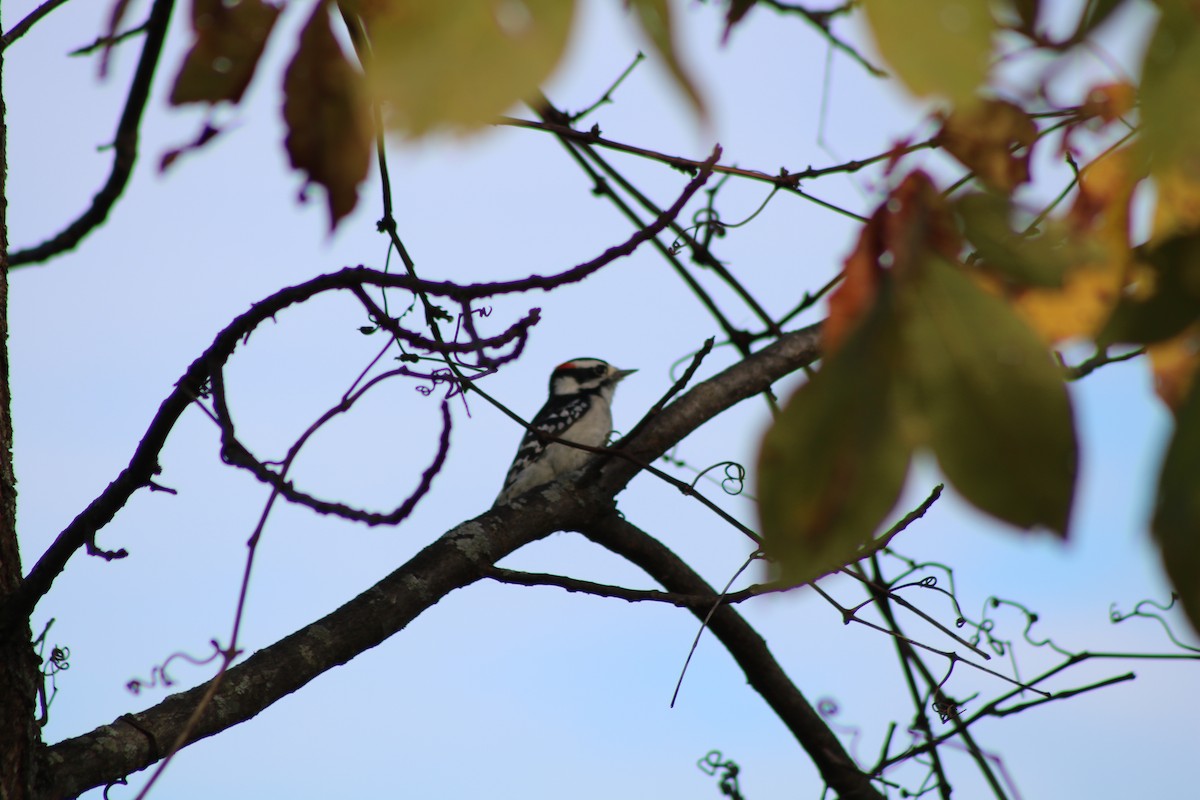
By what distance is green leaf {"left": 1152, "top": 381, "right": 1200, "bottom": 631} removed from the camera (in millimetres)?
725

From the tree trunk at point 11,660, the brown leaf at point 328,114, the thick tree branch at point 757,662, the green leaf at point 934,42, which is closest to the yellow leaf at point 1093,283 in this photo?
the green leaf at point 934,42

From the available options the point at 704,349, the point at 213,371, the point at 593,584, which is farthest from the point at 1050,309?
the point at 593,584

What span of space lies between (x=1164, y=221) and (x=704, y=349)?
156 centimetres

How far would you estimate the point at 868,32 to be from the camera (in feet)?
2.33

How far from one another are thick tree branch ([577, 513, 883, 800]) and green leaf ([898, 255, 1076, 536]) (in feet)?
9.69

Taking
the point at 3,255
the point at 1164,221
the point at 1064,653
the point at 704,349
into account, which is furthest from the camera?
the point at 1064,653

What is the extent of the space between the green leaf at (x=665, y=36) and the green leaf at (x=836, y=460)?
202mm

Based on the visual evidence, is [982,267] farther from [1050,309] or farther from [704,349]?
[704,349]

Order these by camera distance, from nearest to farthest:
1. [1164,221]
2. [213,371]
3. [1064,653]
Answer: [1164,221]
[213,371]
[1064,653]

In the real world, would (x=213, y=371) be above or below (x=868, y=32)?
above

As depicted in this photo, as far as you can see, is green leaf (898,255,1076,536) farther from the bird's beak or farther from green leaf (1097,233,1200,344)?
the bird's beak

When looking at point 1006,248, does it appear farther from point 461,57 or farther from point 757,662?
point 757,662

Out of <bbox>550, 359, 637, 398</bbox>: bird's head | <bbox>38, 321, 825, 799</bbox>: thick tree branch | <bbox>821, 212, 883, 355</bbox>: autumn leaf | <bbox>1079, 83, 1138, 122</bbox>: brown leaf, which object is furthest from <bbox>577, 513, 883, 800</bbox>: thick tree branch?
<bbox>550, 359, 637, 398</bbox>: bird's head

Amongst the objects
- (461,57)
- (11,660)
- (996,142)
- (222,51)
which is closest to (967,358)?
(996,142)
